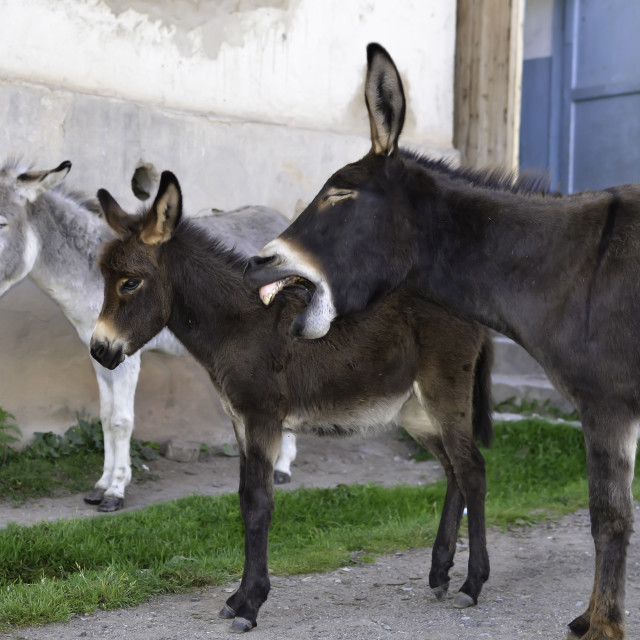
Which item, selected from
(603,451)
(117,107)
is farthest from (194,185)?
(603,451)

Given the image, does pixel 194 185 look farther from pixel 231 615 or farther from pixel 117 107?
pixel 231 615

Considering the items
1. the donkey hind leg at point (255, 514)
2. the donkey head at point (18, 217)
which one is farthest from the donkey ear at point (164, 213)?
the donkey head at point (18, 217)

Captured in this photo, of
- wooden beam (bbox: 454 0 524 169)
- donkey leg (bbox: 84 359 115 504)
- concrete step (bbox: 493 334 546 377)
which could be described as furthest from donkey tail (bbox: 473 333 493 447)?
wooden beam (bbox: 454 0 524 169)

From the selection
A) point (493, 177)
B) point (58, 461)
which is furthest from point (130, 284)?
point (58, 461)

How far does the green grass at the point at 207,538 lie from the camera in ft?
12.9

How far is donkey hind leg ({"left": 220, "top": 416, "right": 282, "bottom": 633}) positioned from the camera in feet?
12.1

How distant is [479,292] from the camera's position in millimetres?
3375

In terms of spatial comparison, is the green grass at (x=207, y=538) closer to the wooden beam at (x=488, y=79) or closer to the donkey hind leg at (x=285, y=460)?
the donkey hind leg at (x=285, y=460)

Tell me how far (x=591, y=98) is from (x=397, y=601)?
688cm

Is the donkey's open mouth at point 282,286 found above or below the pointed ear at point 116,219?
below

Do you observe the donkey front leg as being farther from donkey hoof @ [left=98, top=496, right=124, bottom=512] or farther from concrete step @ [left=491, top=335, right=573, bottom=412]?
concrete step @ [left=491, top=335, right=573, bottom=412]

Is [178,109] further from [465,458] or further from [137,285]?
[465,458]

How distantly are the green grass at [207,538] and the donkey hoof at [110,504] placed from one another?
273mm

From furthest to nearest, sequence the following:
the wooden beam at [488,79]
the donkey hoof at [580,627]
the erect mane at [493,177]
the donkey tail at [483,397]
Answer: the wooden beam at [488,79] < the donkey tail at [483,397] < the erect mane at [493,177] < the donkey hoof at [580,627]
